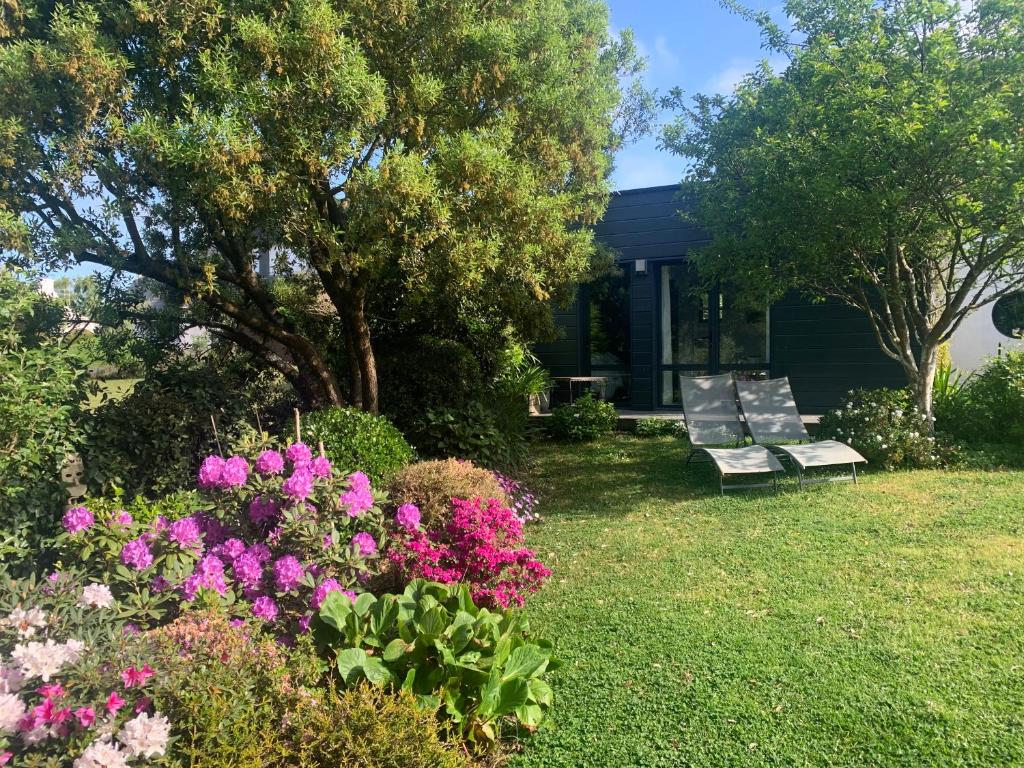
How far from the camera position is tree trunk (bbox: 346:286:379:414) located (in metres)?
6.11

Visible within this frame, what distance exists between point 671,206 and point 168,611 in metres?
10.4

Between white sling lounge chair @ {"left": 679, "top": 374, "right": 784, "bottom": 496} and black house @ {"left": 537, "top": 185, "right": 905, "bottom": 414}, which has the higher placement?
black house @ {"left": 537, "top": 185, "right": 905, "bottom": 414}

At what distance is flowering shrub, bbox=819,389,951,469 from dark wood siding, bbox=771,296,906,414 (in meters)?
2.40

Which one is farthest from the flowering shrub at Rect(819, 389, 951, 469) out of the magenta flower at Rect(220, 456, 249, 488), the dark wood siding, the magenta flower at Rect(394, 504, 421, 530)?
the magenta flower at Rect(220, 456, 249, 488)

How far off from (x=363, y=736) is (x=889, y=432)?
6.98 metres

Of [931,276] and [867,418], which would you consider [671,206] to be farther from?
[867,418]

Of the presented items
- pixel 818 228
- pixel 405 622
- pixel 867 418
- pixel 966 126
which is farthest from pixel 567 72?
pixel 405 622

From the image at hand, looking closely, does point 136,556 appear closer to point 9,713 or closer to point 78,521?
point 78,521

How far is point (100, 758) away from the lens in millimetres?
1575

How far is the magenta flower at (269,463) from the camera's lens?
3.07 meters

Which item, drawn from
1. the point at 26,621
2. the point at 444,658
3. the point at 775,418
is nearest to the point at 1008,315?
the point at 775,418

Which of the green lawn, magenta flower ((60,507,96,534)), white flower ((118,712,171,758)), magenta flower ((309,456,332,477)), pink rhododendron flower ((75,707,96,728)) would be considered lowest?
the green lawn

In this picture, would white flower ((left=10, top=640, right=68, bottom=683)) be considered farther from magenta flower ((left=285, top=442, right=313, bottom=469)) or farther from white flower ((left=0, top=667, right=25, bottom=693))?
magenta flower ((left=285, top=442, right=313, bottom=469))

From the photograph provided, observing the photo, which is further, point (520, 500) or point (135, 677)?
point (520, 500)
